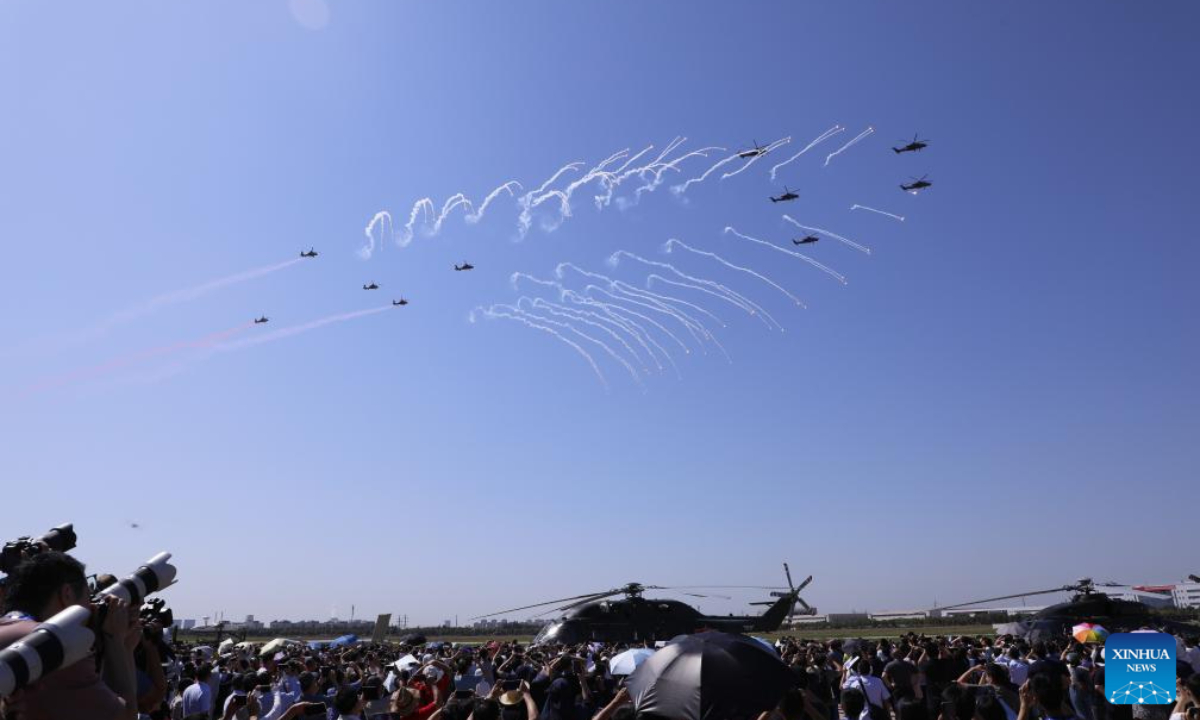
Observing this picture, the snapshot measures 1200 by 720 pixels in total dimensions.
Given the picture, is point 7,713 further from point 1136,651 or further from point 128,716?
point 1136,651

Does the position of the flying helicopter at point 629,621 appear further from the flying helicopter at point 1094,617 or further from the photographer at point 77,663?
the photographer at point 77,663

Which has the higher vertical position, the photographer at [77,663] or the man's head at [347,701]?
the photographer at [77,663]

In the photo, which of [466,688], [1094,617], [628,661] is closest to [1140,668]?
[466,688]

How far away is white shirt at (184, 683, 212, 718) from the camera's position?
37.8 ft

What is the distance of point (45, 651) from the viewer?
2594mm

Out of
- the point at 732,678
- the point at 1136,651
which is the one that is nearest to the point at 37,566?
the point at 732,678

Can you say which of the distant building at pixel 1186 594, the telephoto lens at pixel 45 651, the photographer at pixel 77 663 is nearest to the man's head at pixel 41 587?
the photographer at pixel 77 663

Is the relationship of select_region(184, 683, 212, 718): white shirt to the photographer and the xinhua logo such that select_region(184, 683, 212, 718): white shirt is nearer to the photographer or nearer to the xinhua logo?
the photographer

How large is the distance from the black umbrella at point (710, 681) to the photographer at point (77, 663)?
16.0 ft

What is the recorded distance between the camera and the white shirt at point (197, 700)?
11508 mm

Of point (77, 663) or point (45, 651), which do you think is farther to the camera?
point (77, 663)

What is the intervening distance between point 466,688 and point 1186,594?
562ft

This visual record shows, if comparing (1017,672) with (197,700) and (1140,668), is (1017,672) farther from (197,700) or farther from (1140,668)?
(197,700)

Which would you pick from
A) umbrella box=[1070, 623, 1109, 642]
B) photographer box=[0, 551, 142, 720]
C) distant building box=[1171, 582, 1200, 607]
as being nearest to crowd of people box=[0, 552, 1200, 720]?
photographer box=[0, 551, 142, 720]
